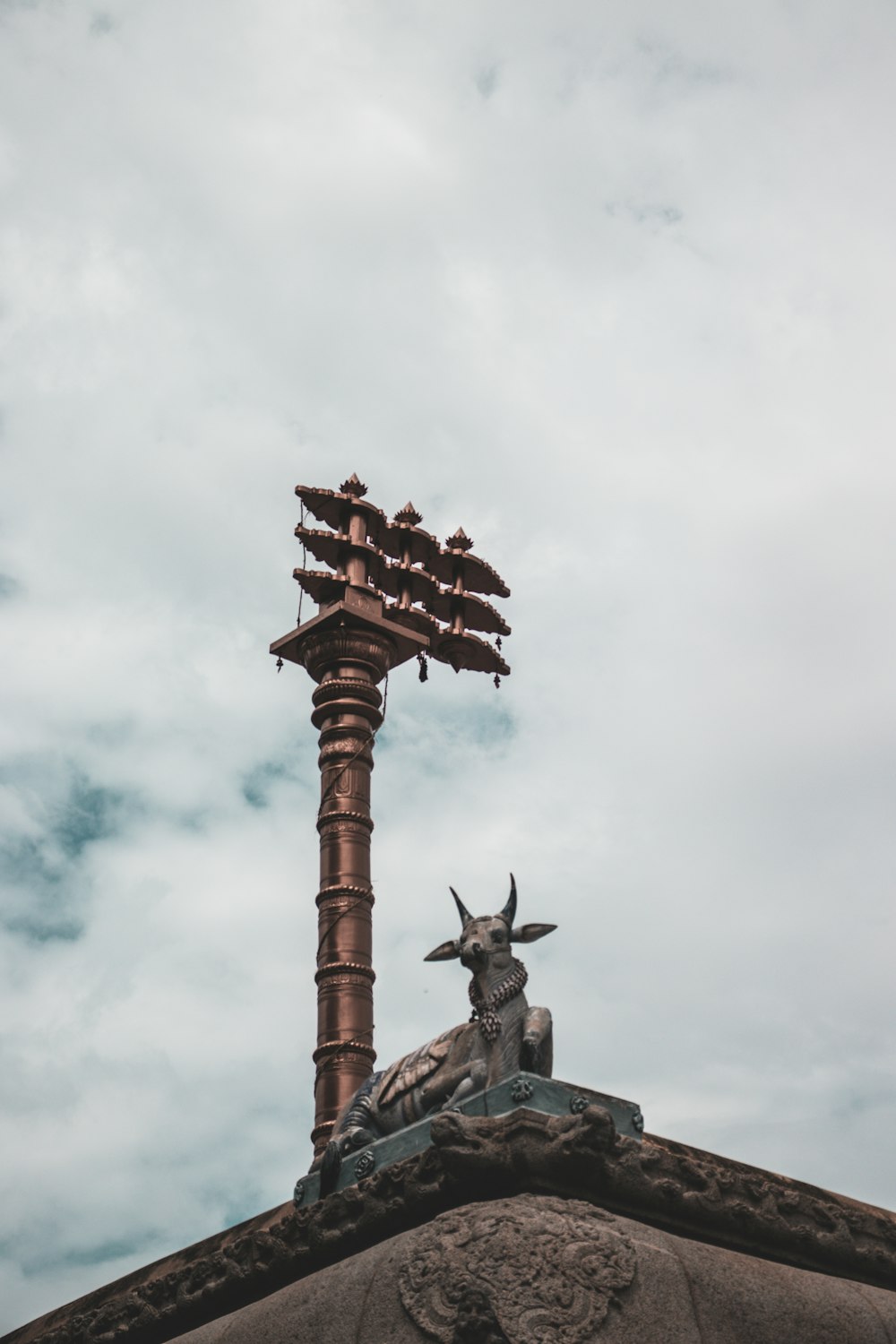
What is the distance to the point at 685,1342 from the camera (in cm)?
825

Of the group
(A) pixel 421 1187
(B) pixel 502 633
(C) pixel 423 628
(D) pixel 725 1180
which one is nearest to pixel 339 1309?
(A) pixel 421 1187

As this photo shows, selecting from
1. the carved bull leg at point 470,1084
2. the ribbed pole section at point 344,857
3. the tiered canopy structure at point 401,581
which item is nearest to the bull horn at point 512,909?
the carved bull leg at point 470,1084

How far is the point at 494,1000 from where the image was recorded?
10234 millimetres

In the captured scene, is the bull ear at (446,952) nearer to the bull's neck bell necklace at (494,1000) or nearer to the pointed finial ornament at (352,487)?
the bull's neck bell necklace at (494,1000)

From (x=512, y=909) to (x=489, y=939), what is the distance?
28 cm

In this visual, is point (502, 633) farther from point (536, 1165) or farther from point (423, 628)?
point (536, 1165)

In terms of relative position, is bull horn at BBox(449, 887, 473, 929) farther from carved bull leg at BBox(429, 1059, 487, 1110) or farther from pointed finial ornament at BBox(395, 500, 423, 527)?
pointed finial ornament at BBox(395, 500, 423, 527)

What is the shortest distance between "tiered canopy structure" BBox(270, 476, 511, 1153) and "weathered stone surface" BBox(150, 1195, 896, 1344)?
13.5 metres

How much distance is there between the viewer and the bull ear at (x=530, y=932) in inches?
416

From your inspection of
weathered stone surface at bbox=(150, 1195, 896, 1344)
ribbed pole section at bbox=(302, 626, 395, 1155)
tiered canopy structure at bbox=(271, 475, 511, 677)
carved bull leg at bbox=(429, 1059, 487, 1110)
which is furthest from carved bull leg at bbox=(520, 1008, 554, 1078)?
tiered canopy structure at bbox=(271, 475, 511, 677)

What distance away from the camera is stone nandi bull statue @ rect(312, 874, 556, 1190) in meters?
9.94

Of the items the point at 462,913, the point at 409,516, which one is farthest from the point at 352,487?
the point at 462,913

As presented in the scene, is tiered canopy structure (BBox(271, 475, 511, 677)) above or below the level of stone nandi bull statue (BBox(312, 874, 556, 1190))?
above

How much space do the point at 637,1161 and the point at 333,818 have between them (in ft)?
51.3
